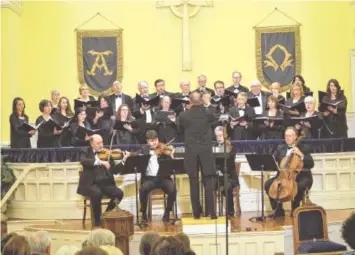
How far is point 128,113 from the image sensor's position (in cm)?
935

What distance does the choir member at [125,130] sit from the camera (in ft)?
30.4

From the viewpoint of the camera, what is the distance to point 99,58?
41.2 feet

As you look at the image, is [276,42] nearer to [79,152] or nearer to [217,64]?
[217,64]

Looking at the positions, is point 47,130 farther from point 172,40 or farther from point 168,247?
point 168,247

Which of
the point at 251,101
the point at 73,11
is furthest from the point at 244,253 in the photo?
the point at 73,11

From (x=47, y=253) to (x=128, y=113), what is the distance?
14.3 feet

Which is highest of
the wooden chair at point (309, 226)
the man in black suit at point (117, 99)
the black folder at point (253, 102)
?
the man in black suit at point (117, 99)

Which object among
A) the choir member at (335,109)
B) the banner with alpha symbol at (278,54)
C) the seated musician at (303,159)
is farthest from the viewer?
the banner with alpha symbol at (278,54)

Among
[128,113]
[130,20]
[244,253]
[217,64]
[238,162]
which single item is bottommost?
[244,253]

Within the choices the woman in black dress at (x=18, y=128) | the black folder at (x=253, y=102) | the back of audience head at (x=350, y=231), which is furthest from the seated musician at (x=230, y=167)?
the back of audience head at (x=350, y=231)

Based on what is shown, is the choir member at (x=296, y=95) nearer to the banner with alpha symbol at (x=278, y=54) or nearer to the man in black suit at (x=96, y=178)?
the man in black suit at (x=96, y=178)

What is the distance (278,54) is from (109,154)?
213 inches

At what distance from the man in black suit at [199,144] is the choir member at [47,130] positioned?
2.33m

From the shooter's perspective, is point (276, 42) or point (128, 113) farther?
point (276, 42)
